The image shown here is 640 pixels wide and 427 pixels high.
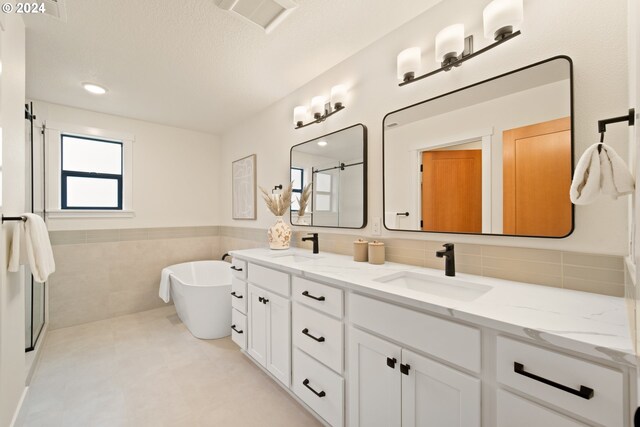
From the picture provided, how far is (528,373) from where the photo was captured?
78cm

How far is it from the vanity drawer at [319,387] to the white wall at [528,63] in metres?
0.93

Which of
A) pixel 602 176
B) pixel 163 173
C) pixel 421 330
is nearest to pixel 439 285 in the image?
pixel 421 330

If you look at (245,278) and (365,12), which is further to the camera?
(245,278)

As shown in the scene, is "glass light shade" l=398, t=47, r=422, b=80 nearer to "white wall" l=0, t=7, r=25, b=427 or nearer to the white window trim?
"white wall" l=0, t=7, r=25, b=427

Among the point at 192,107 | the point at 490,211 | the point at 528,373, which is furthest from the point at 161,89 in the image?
the point at 528,373

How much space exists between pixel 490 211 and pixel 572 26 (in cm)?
85

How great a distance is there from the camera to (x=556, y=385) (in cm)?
73

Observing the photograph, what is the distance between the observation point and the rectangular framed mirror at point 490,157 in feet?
3.83

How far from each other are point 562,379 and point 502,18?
1440 millimetres

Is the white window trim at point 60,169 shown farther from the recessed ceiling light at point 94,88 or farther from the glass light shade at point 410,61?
the glass light shade at point 410,61

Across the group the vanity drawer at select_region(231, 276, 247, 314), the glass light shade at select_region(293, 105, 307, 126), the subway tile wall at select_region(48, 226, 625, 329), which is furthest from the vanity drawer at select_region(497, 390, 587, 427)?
the glass light shade at select_region(293, 105, 307, 126)

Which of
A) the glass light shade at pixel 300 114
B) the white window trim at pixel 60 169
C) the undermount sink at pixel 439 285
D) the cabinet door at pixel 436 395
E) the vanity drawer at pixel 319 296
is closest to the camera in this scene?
the cabinet door at pixel 436 395

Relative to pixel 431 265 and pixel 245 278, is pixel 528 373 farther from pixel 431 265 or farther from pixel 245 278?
pixel 245 278

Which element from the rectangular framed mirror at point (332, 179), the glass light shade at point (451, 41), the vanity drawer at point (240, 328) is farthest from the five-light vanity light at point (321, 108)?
the vanity drawer at point (240, 328)
